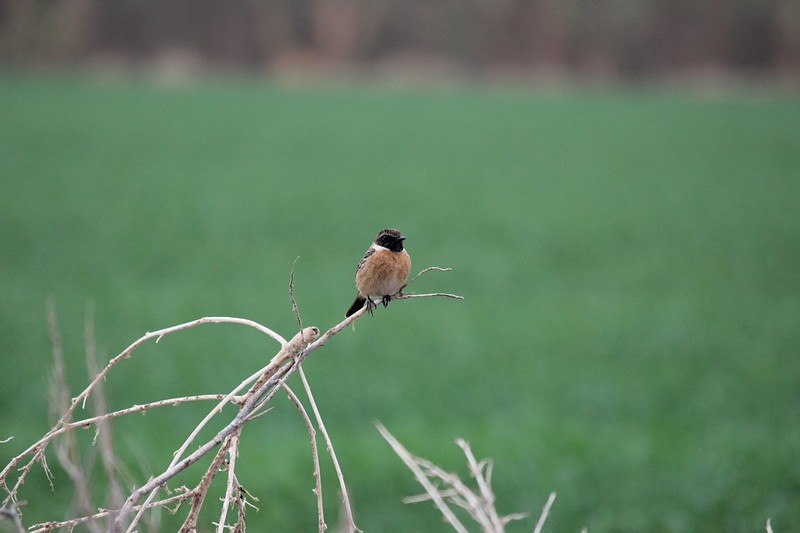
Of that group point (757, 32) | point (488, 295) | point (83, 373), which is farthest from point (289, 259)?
point (757, 32)

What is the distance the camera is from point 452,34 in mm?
72688

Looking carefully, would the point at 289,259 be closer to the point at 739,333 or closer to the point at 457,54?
the point at 739,333

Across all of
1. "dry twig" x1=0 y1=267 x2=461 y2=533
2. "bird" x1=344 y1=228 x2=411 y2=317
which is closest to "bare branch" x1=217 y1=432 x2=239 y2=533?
"dry twig" x1=0 y1=267 x2=461 y2=533

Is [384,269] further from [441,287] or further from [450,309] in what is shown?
[441,287]

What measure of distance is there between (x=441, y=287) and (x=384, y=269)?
45.2 feet

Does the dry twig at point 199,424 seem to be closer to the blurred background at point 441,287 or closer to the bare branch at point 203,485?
the bare branch at point 203,485

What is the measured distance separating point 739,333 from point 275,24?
63.7 m

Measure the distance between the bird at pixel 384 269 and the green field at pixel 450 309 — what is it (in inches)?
33.9

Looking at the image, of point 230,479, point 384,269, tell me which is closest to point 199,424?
point 230,479

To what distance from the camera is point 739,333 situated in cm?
1334

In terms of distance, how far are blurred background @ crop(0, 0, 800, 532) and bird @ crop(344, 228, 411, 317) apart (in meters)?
0.90

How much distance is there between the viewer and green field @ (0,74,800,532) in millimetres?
7633

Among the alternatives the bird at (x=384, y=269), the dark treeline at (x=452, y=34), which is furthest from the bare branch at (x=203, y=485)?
the dark treeline at (x=452, y=34)

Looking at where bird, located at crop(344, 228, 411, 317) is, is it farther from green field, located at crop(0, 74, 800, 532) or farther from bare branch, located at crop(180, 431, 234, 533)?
bare branch, located at crop(180, 431, 234, 533)
